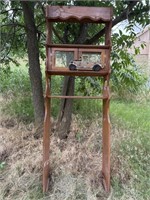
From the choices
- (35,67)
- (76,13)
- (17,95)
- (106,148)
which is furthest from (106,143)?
(17,95)

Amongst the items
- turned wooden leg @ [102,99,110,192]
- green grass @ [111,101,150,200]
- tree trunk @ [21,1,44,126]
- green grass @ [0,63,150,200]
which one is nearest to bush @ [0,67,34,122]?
green grass @ [0,63,150,200]

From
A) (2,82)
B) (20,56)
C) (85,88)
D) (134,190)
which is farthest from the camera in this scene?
(2,82)

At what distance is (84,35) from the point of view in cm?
280

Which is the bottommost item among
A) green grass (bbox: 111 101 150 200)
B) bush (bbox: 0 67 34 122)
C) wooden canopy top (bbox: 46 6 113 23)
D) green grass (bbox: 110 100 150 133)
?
green grass (bbox: 111 101 150 200)

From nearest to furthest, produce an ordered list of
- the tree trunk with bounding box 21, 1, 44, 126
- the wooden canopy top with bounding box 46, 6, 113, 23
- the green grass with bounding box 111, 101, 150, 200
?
the wooden canopy top with bounding box 46, 6, 113, 23
the green grass with bounding box 111, 101, 150, 200
the tree trunk with bounding box 21, 1, 44, 126

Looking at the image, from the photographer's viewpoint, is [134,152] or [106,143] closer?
[106,143]

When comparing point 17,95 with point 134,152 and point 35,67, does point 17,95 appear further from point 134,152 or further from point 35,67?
point 134,152

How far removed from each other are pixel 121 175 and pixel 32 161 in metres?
0.82

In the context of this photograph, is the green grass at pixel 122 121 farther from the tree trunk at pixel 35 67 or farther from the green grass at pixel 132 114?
the tree trunk at pixel 35 67

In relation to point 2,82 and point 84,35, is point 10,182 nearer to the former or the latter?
point 84,35

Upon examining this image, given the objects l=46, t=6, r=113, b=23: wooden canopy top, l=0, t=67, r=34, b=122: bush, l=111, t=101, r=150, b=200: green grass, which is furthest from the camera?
l=0, t=67, r=34, b=122: bush

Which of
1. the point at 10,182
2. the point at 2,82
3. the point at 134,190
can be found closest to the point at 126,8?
the point at 134,190

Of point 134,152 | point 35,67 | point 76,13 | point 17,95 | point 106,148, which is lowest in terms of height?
point 134,152

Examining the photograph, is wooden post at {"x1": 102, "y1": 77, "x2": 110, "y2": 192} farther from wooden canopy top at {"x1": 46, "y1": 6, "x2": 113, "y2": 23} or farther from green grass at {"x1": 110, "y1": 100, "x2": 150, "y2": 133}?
green grass at {"x1": 110, "y1": 100, "x2": 150, "y2": 133}
